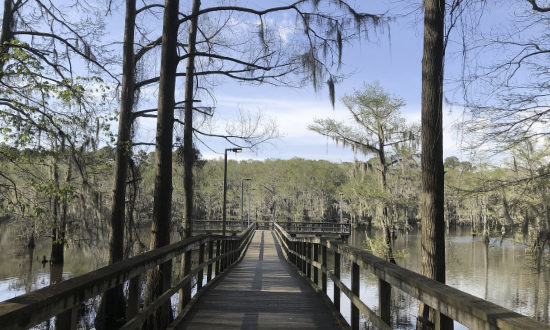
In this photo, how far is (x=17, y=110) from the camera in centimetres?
703

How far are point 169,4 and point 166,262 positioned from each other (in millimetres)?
5410

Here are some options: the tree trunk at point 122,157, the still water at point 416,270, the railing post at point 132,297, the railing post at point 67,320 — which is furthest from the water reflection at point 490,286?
the railing post at point 67,320

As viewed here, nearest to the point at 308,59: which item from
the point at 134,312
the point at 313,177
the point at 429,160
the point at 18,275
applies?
the point at 429,160

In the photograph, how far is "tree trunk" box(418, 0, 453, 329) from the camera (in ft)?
21.0

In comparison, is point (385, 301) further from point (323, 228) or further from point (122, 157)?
point (323, 228)

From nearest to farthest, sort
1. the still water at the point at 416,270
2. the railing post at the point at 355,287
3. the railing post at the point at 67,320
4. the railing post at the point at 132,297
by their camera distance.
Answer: the railing post at the point at 67,320 → the railing post at the point at 132,297 → the railing post at the point at 355,287 → the still water at the point at 416,270

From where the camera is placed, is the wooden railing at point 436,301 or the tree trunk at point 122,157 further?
the tree trunk at point 122,157

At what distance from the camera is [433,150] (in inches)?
253

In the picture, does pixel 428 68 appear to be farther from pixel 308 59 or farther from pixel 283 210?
pixel 283 210

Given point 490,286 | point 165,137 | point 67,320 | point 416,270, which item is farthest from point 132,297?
point 416,270

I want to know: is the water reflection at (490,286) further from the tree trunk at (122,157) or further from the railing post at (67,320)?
the railing post at (67,320)

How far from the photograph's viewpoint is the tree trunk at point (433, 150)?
6395 mm

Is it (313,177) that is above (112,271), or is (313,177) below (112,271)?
above

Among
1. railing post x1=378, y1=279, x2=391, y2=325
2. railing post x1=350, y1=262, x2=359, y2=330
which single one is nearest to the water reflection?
railing post x1=350, y1=262, x2=359, y2=330
